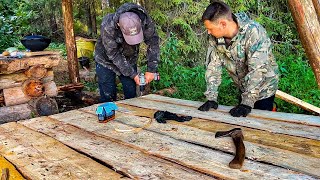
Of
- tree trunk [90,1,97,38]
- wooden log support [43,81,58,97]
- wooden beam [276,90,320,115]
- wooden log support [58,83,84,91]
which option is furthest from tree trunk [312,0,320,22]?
tree trunk [90,1,97,38]

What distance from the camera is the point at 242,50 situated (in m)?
3.03

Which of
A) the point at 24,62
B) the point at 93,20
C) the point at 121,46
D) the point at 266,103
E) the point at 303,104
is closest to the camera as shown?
the point at 266,103

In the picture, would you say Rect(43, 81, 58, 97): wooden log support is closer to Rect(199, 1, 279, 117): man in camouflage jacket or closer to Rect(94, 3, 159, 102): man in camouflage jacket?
Rect(94, 3, 159, 102): man in camouflage jacket

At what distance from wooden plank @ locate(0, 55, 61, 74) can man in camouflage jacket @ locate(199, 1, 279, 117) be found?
3019 mm

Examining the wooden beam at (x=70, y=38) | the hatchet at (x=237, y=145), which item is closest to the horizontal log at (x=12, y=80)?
the wooden beam at (x=70, y=38)

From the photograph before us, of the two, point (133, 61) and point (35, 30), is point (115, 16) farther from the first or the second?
point (35, 30)

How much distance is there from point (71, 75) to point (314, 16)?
4.86m

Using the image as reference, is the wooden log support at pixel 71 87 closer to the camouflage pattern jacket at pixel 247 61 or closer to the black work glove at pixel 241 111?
the camouflage pattern jacket at pixel 247 61

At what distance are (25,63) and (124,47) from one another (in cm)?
181

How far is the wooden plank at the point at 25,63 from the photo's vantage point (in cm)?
465

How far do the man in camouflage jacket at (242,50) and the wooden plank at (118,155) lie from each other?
1.11 metres

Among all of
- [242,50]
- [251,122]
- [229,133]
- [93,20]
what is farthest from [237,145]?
[93,20]

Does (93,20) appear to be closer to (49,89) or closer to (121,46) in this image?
(49,89)

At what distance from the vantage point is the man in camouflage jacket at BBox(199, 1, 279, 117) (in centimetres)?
288
